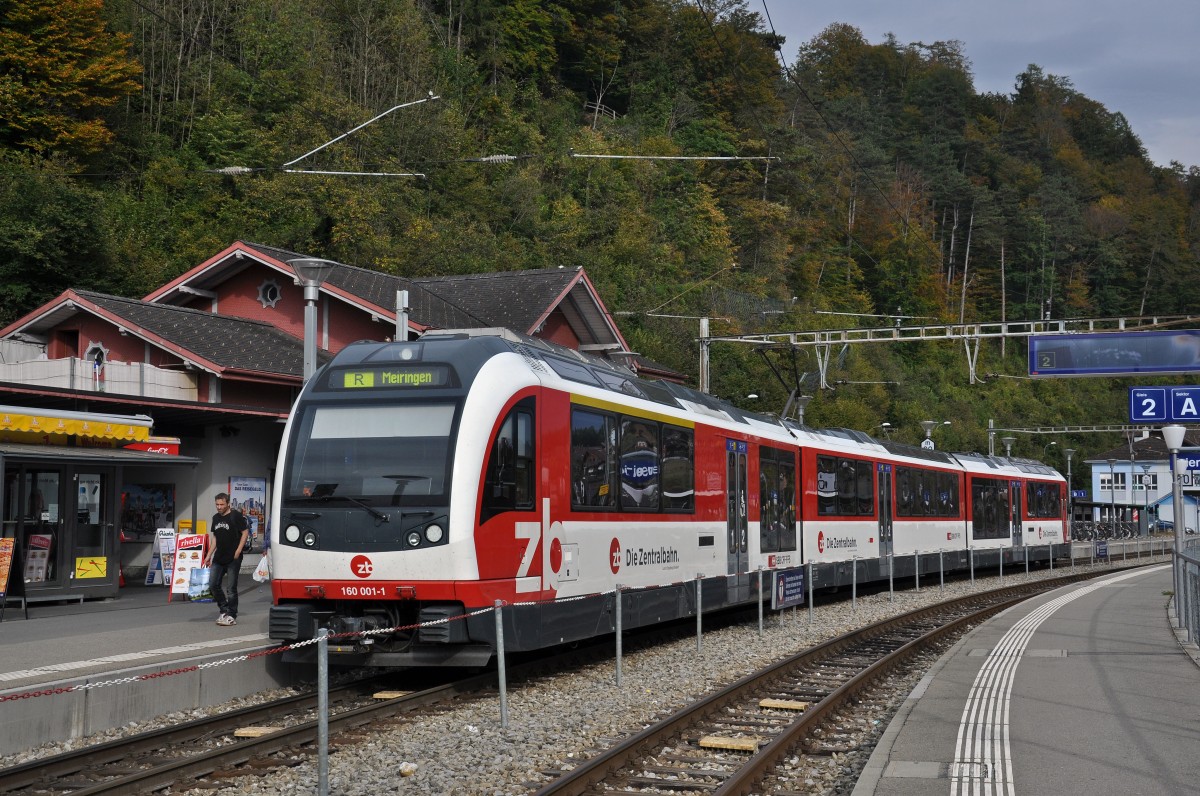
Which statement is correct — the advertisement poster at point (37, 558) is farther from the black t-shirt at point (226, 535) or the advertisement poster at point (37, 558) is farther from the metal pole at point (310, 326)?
the metal pole at point (310, 326)

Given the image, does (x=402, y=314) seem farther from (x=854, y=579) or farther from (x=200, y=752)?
(x=854, y=579)

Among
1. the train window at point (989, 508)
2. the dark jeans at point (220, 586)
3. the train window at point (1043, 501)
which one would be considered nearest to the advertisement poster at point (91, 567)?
the dark jeans at point (220, 586)

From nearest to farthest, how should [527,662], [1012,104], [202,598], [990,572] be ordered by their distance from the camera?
[527,662] → [202,598] → [990,572] → [1012,104]

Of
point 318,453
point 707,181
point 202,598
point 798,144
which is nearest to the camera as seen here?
point 318,453

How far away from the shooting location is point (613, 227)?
57750mm

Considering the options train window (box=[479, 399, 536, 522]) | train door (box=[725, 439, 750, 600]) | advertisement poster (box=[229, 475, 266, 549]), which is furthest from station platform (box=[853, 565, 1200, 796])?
advertisement poster (box=[229, 475, 266, 549])

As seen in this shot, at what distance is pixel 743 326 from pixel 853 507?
34.7 meters

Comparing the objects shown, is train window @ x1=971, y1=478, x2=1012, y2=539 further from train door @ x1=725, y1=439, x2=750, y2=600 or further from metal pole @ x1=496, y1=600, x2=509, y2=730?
metal pole @ x1=496, y1=600, x2=509, y2=730

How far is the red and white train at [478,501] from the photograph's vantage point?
11.7 metres

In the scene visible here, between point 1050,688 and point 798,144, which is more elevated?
point 798,144

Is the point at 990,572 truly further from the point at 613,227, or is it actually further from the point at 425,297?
the point at 613,227

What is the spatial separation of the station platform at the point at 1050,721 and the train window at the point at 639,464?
12.7 feet

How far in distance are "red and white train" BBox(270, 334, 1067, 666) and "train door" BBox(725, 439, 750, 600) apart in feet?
3.88

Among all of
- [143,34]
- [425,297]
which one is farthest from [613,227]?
[425,297]
